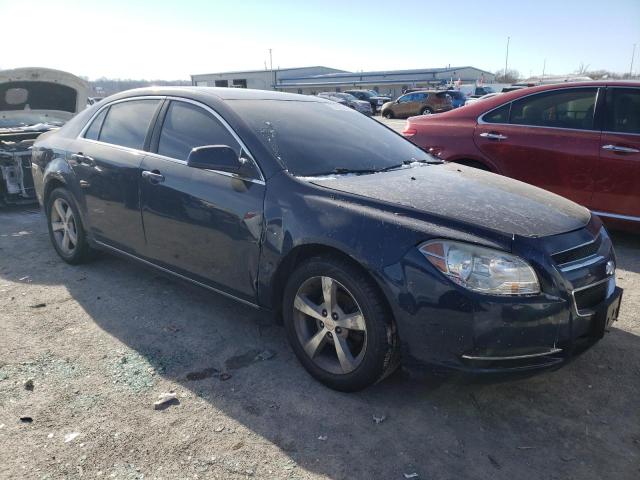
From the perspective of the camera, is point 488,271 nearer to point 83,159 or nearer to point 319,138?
point 319,138

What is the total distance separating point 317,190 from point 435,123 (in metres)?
3.80

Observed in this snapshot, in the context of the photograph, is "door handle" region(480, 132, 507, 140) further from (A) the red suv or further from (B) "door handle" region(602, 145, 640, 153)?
(B) "door handle" region(602, 145, 640, 153)

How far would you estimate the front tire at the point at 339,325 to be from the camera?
2.65 metres

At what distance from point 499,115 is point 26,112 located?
23.4 ft

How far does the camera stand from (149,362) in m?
3.24

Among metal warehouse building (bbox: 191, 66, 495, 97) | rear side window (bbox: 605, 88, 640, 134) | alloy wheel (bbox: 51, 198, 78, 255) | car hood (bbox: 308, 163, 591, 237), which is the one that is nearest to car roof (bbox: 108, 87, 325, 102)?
car hood (bbox: 308, 163, 591, 237)

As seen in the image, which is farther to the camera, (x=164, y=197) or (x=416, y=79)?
(x=416, y=79)

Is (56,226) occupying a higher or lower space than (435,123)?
lower

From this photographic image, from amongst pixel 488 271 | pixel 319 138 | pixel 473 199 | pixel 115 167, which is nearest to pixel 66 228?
pixel 115 167

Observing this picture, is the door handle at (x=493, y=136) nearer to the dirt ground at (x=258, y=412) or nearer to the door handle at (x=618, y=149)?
the door handle at (x=618, y=149)

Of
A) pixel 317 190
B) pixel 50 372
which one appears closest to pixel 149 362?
pixel 50 372

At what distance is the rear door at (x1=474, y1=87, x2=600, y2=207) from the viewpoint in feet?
17.2

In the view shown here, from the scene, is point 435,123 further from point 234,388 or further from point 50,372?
point 50,372

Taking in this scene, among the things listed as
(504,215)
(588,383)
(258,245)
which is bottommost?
(588,383)
